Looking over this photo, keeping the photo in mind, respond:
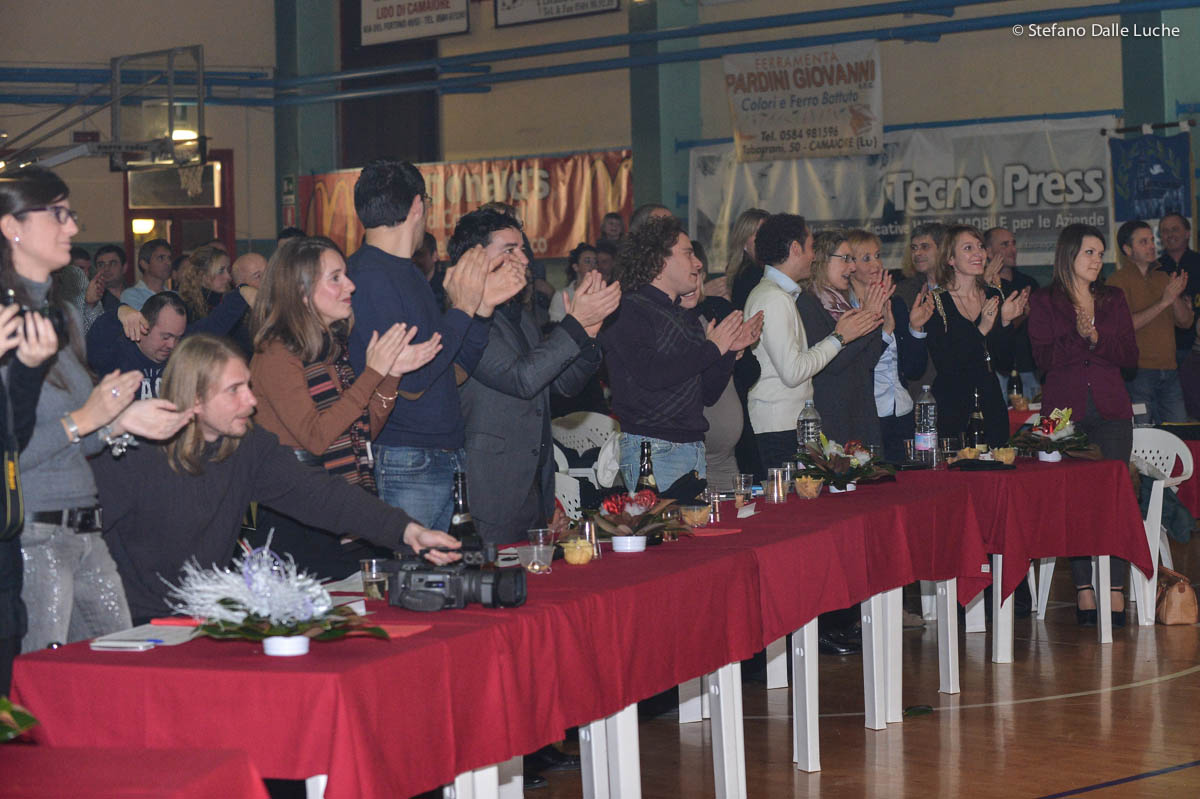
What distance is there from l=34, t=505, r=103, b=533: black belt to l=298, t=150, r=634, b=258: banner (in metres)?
8.70

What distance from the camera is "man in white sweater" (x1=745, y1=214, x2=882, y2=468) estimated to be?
5.15 meters

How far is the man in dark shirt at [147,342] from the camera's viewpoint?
18.8 feet

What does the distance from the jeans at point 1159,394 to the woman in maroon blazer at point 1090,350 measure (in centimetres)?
208

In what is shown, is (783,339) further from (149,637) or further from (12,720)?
(12,720)

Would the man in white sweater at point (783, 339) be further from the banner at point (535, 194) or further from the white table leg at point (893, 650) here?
the banner at point (535, 194)

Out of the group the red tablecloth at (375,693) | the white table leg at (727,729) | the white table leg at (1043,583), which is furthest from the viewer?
the white table leg at (1043,583)

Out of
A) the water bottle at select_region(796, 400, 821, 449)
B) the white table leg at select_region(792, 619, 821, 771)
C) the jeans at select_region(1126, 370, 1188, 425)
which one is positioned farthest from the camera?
the jeans at select_region(1126, 370, 1188, 425)

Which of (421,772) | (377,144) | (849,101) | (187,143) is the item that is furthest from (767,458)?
(377,144)

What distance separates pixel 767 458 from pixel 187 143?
824cm

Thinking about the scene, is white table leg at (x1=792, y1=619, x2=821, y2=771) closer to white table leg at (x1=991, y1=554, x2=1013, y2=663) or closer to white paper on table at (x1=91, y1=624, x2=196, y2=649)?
white table leg at (x1=991, y1=554, x2=1013, y2=663)

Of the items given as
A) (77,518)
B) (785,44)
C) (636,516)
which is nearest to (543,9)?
(785,44)

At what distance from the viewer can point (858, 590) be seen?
13.9 feet

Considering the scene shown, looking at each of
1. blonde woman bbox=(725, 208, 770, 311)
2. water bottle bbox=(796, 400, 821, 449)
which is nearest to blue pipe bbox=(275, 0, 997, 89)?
Result: blonde woman bbox=(725, 208, 770, 311)

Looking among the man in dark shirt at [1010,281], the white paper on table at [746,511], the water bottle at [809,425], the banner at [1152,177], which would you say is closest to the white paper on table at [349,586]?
the white paper on table at [746,511]
